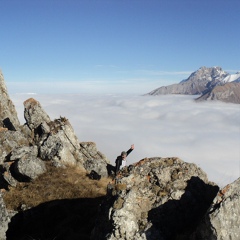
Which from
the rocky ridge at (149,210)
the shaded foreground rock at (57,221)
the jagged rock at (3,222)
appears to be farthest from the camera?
the shaded foreground rock at (57,221)

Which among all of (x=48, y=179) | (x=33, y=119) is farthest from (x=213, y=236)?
(x=33, y=119)

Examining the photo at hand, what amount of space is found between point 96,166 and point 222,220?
22.7 meters

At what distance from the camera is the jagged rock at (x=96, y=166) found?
31.7m

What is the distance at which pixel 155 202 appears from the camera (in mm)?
13219

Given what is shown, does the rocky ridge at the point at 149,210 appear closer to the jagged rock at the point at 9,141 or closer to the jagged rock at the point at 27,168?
the jagged rock at the point at 27,168

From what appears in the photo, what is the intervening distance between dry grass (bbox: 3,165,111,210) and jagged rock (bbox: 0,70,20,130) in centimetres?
1720

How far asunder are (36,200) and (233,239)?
46.8 feet

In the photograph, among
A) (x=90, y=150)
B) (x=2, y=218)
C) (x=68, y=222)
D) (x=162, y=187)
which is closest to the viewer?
(x=162, y=187)

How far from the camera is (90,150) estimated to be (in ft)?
122

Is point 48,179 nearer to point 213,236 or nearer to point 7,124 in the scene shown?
point 213,236

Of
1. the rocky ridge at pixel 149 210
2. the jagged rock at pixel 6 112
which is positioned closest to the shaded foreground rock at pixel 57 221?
the rocky ridge at pixel 149 210

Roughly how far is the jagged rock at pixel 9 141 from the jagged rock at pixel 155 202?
756 inches

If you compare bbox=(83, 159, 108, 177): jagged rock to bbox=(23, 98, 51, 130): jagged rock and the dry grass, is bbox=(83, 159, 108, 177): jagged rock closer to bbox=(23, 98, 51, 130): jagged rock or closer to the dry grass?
the dry grass

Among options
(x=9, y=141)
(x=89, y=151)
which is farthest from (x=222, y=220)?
(x=89, y=151)
